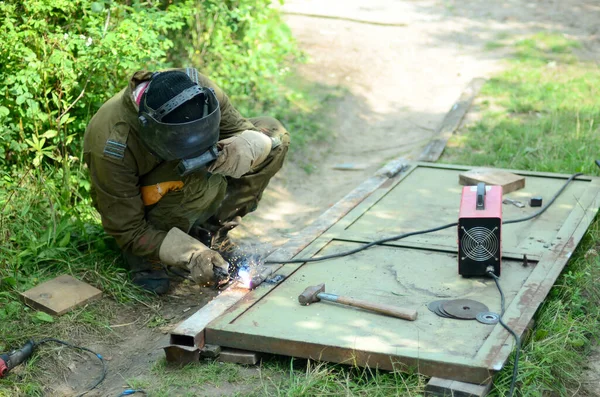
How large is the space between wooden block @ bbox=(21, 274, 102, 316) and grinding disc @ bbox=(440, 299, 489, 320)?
Answer: 203 cm

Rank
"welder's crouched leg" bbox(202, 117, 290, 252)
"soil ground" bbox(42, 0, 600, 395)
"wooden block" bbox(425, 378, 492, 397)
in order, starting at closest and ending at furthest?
"wooden block" bbox(425, 378, 492, 397)
"soil ground" bbox(42, 0, 600, 395)
"welder's crouched leg" bbox(202, 117, 290, 252)

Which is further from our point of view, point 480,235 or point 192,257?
point 192,257

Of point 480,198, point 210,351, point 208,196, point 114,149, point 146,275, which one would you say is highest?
point 114,149

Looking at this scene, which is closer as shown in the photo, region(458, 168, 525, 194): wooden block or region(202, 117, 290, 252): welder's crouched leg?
region(202, 117, 290, 252): welder's crouched leg

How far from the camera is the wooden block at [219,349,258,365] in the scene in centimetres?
381

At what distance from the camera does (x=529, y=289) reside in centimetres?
412

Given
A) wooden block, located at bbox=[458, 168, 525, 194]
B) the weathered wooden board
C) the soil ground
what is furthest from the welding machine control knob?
wooden block, located at bbox=[458, 168, 525, 194]

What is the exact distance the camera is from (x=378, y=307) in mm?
3896

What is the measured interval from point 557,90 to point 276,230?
3886 millimetres

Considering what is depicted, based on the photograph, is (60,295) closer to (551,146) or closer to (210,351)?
(210,351)

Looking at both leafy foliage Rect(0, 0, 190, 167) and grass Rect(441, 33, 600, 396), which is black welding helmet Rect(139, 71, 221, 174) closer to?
leafy foliage Rect(0, 0, 190, 167)

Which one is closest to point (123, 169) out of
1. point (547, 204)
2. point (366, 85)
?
point (547, 204)

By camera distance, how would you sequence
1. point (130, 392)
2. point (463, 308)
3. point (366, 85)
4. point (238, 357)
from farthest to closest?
point (366, 85), point (463, 308), point (238, 357), point (130, 392)

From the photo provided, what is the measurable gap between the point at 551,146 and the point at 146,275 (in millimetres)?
3705
